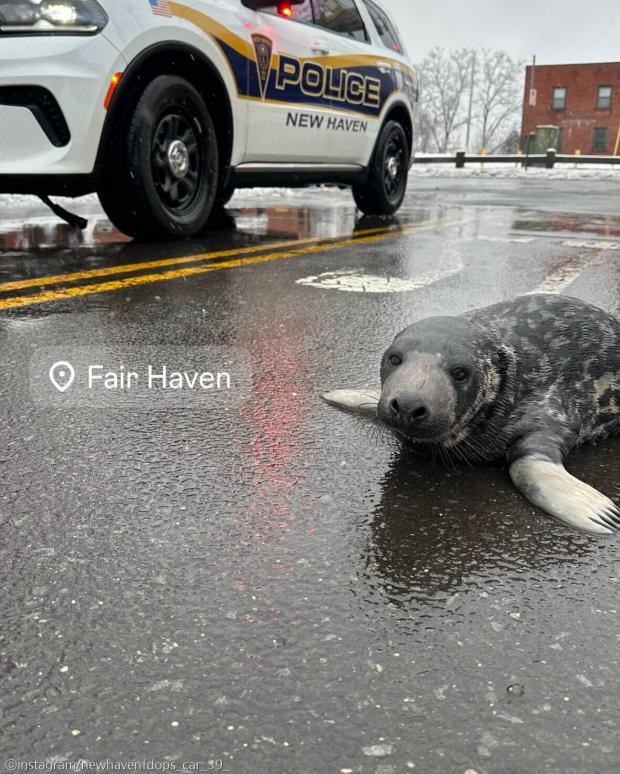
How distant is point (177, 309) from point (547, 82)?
57.3m

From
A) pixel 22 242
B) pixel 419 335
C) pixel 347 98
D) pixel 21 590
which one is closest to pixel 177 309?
→ pixel 419 335

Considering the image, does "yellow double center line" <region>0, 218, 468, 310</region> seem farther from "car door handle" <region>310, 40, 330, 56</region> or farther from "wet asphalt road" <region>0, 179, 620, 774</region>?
"car door handle" <region>310, 40, 330, 56</region>

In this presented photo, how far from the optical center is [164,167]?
594 cm

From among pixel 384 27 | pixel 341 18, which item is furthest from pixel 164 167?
pixel 384 27

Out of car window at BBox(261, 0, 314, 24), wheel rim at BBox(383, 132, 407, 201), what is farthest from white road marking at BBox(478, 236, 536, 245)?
car window at BBox(261, 0, 314, 24)

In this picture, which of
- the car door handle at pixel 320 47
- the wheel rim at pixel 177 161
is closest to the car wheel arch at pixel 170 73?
the wheel rim at pixel 177 161

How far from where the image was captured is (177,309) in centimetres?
417

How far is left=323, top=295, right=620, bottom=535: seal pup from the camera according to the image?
2154 millimetres

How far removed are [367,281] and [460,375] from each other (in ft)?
9.51

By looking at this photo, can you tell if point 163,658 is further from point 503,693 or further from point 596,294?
point 596,294

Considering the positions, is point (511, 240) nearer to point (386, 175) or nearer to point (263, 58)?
point (386, 175)

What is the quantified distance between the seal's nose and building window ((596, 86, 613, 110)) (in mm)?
57817

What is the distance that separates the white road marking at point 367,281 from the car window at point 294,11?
2.38 meters

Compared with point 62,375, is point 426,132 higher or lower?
higher
